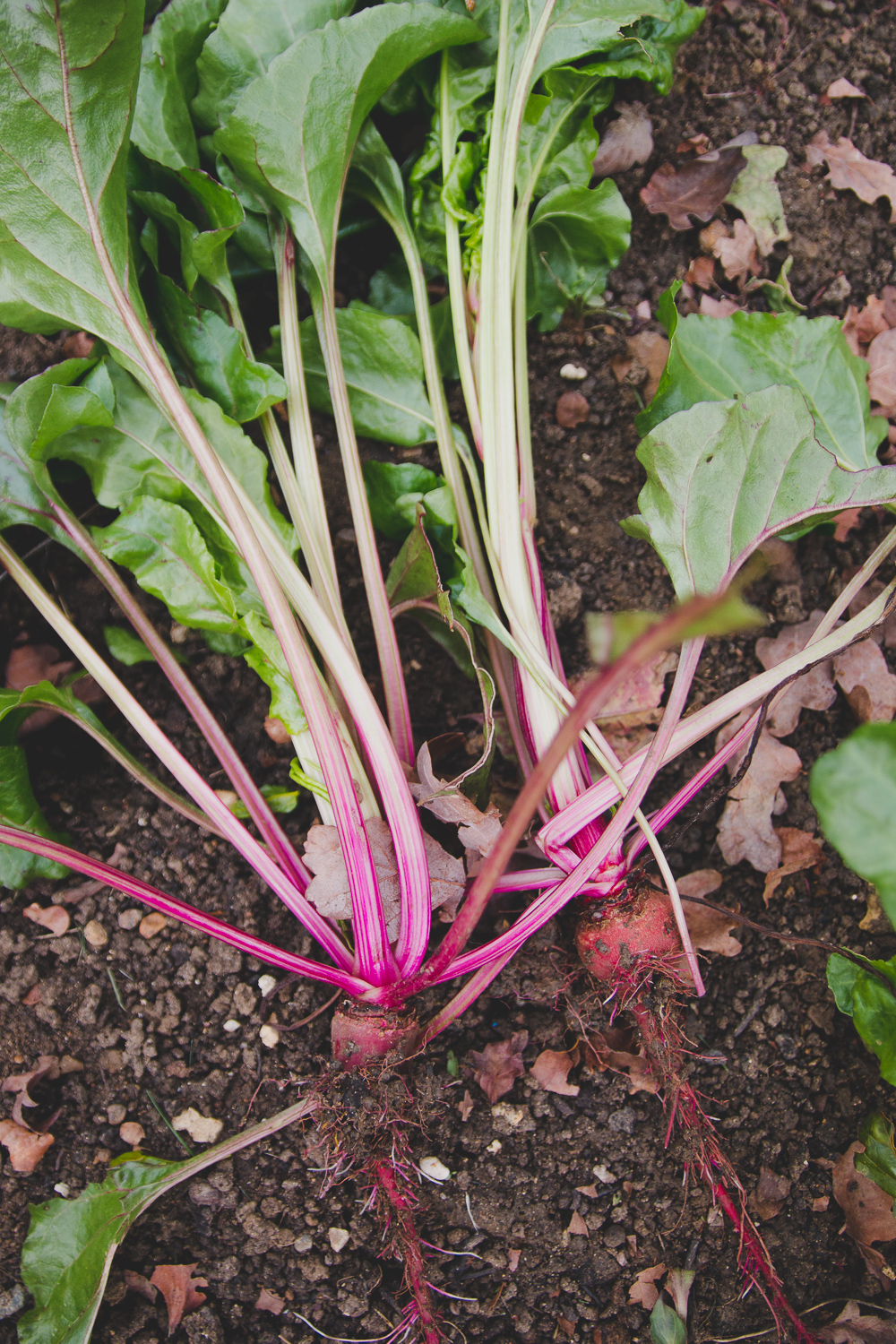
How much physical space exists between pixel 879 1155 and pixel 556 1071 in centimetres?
52

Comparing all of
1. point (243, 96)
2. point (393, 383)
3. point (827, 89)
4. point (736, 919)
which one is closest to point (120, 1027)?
point (736, 919)

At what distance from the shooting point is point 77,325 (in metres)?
1.26

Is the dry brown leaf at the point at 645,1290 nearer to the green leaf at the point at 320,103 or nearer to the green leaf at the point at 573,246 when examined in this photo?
the green leaf at the point at 573,246

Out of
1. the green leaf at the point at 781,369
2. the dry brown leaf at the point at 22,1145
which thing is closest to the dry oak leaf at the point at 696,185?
the green leaf at the point at 781,369

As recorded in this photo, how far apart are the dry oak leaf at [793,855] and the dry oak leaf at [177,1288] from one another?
3.86 ft

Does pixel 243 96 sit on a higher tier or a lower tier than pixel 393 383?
higher

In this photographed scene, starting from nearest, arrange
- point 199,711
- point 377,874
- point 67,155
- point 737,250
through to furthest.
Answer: point 67,155
point 377,874
point 199,711
point 737,250

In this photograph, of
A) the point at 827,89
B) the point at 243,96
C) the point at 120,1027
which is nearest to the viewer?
the point at 243,96

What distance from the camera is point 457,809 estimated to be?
124 cm

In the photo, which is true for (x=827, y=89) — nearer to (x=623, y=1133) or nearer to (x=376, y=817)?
(x=376, y=817)

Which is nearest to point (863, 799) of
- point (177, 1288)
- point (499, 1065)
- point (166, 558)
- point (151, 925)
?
point (499, 1065)

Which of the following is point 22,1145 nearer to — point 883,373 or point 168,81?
point 168,81

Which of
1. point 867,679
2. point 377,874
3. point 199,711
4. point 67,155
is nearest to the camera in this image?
point 67,155

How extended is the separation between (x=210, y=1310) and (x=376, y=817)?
851 millimetres
